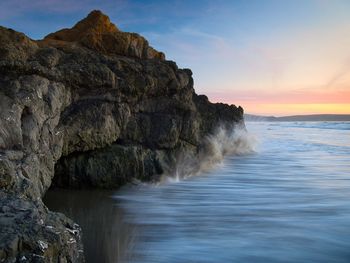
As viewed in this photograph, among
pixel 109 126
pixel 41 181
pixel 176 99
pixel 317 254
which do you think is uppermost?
pixel 176 99

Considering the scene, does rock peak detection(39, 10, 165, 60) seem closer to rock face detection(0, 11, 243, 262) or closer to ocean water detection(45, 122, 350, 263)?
rock face detection(0, 11, 243, 262)

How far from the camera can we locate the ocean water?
4.52 metres

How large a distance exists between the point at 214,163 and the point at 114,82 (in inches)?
205

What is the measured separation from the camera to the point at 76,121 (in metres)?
7.25

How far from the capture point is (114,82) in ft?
26.4

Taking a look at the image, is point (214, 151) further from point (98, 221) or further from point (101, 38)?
point (98, 221)

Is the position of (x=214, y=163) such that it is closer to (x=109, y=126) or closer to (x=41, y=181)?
(x=109, y=126)

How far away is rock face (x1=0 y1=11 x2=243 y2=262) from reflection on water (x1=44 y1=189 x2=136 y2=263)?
528mm

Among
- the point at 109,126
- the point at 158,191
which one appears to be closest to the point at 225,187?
the point at 158,191

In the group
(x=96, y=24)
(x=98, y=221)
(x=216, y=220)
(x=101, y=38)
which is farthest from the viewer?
(x=96, y=24)

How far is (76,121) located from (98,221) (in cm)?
233

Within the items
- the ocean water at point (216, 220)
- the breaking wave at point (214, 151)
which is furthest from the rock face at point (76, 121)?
the ocean water at point (216, 220)

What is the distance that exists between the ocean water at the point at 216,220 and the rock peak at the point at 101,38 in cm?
329

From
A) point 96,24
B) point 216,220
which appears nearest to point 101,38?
point 96,24
